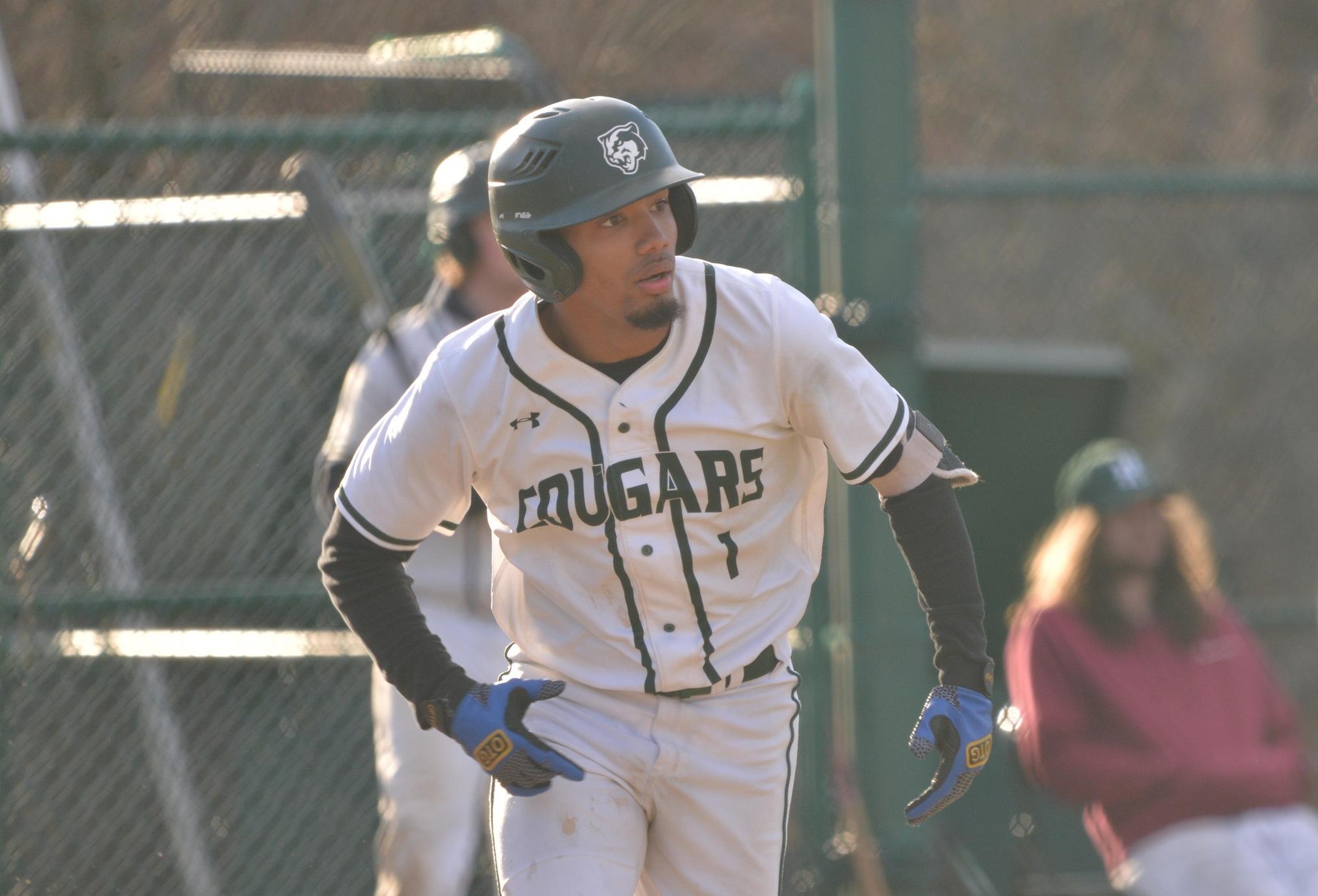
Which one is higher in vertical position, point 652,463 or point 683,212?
point 683,212

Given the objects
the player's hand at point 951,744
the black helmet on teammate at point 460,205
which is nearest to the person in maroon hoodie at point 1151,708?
the player's hand at point 951,744

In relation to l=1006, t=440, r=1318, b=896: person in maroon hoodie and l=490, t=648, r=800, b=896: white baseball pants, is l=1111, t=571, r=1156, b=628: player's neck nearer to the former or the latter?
l=1006, t=440, r=1318, b=896: person in maroon hoodie

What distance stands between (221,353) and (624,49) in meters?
4.45

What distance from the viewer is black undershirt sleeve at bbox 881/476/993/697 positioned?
9.09ft

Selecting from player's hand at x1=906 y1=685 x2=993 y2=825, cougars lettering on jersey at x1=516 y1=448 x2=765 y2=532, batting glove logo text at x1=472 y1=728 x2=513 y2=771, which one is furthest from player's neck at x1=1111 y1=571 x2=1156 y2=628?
batting glove logo text at x1=472 y1=728 x2=513 y2=771

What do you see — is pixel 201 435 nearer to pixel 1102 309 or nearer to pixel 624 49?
pixel 624 49

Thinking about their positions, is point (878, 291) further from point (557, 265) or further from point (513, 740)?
point (513, 740)

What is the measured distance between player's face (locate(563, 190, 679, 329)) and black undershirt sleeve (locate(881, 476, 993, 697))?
1.87 ft

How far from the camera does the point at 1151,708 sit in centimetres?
449

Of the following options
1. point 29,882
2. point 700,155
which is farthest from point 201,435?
point 700,155

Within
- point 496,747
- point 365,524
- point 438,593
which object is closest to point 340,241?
point 438,593

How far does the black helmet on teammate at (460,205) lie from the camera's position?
390cm

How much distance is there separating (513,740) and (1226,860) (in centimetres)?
245

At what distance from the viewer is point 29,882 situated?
Answer: 184 inches
